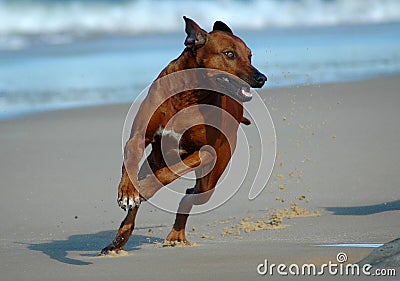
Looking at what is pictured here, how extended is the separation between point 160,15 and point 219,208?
1827 cm

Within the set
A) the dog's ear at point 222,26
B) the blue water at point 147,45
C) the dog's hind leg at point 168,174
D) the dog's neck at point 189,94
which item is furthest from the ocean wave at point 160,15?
the dog's hind leg at point 168,174

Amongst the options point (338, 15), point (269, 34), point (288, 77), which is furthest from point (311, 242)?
point (338, 15)

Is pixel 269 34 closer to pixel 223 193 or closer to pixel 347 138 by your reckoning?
pixel 347 138

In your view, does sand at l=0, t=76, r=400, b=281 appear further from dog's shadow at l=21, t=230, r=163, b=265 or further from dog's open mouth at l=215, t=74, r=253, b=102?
dog's open mouth at l=215, t=74, r=253, b=102

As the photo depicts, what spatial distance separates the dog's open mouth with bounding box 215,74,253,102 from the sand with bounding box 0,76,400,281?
936 mm

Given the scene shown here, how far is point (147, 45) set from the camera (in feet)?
62.6

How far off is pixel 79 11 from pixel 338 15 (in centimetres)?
706

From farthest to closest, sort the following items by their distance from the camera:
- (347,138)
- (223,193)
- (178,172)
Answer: (347,138) < (223,193) < (178,172)

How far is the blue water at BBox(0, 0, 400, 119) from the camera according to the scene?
43.3ft

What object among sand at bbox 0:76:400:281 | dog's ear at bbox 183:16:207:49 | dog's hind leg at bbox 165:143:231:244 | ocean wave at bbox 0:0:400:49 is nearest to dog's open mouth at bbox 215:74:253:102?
dog's ear at bbox 183:16:207:49

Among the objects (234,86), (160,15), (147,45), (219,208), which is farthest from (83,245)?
(160,15)

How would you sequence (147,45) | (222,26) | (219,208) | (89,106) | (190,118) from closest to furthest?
1. (190,118)
2. (222,26)
3. (219,208)
4. (89,106)
5. (147,45)

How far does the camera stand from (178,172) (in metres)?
5.86

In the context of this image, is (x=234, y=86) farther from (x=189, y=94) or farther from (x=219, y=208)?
(x=219, y=208)
